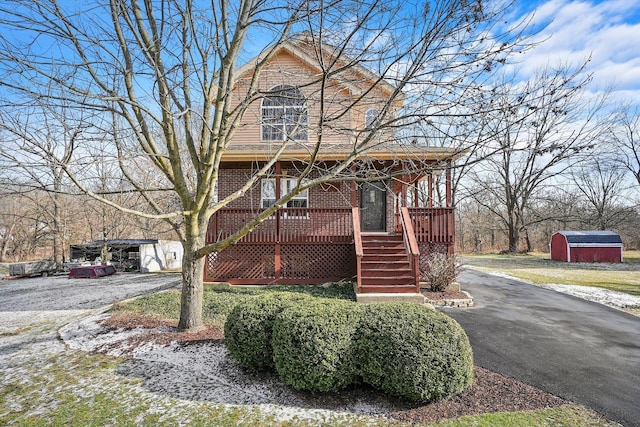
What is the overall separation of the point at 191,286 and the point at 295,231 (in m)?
5.69

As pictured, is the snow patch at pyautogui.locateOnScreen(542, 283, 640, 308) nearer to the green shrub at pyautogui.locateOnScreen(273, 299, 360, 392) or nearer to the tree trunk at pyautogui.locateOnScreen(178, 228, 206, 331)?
the green shrub at pyautogui.locateOnScreen(273, 299, 360, 392)

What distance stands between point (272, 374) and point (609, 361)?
15.5 feet

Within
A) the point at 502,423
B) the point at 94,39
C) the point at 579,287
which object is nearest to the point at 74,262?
the point at 94,39

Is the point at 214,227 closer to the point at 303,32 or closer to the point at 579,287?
the point at 303,32

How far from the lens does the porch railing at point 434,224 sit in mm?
10156

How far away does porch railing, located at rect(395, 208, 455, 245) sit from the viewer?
400 inches

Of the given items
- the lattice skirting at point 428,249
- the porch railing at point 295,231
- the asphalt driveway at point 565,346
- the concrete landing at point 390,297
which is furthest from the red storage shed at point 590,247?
the concrete landing at point 390,297

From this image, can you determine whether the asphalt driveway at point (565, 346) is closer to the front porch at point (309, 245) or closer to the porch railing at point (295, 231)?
the front porch at point (309, 245)

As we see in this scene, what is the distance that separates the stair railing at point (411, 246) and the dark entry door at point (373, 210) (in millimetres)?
2696

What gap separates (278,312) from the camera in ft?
13.5

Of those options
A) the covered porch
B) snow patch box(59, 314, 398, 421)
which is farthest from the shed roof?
snow patch box(59, 314, 398, 421)

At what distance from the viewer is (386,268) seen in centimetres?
912

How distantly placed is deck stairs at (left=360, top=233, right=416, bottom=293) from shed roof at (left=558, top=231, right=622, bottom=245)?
628 inches

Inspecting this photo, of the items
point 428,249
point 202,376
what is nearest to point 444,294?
point 428,249
